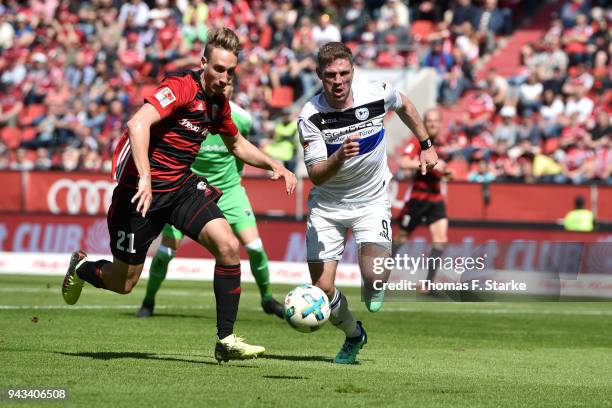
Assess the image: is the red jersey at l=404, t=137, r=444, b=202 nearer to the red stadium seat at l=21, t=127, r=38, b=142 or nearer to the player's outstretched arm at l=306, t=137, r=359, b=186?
the player's outstretched arm at l=306, t=137, r=359, b=186

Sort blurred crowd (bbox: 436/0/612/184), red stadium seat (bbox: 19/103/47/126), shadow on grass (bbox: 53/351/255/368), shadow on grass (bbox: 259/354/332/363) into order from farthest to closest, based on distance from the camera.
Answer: red stadium seat (bbox: 19/103/47/126)
blurred crowd (bbox: 436/0/612/184)
shadow on grass (bbox: 259/354/332/363)
shadow on grass (bbox: 53/351/255/368)

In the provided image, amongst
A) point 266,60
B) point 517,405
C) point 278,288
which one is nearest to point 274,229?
point 278,288

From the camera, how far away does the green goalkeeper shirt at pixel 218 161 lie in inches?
561

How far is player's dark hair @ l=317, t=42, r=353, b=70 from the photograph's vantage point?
9695 mm

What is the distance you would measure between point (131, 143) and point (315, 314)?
76.4 inches

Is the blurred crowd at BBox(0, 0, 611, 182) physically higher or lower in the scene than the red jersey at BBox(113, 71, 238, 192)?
lower

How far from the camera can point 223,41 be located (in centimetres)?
955

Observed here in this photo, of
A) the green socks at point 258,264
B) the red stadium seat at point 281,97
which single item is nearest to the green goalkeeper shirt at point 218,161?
the green socks at point 258,264

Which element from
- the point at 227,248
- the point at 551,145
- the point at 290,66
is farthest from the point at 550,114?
the point at 227,248

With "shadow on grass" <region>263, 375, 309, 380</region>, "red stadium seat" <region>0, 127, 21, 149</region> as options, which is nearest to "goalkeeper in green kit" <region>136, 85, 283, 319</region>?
"shadow on grass" <region>263, 375, 309, 380</region>

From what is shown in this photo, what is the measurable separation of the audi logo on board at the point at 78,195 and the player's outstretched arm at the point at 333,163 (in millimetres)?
15198

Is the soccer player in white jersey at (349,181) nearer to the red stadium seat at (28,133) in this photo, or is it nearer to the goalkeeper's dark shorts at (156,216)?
the goalkeeper's dark shorts at (156,216)

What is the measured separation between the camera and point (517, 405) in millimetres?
8062

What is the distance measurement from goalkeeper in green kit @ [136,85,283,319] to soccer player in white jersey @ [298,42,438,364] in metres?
3.81
